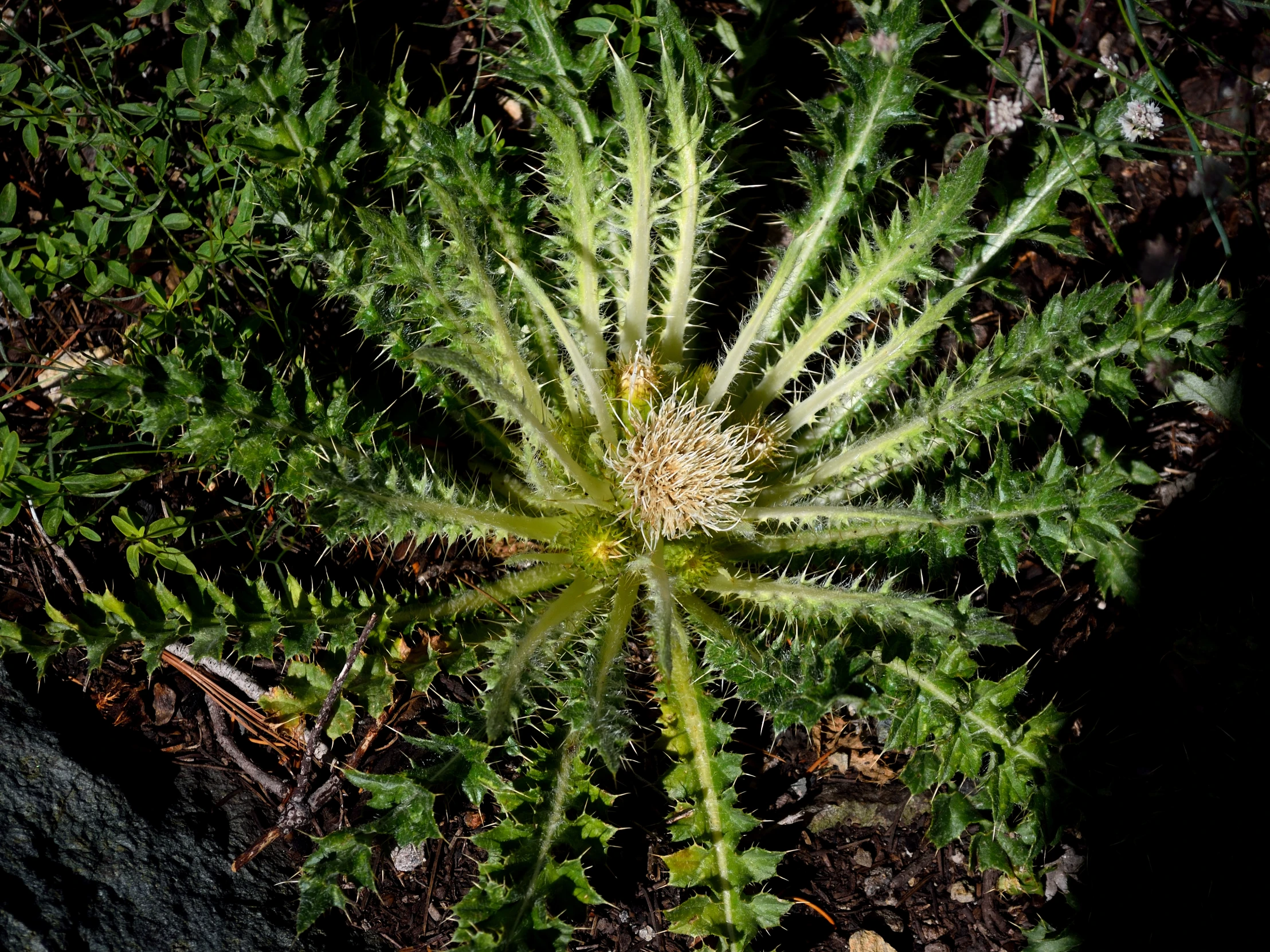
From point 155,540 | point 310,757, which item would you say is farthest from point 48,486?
point 310,757

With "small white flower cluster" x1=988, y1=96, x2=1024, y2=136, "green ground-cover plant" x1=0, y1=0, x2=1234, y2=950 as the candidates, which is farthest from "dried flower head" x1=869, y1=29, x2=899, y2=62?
"small white flower cluster" x1=988, y1=96, x2=1024, y2=136

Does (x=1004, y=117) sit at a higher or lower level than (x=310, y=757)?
higher

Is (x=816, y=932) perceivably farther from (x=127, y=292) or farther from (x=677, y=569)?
(x=127, y=292)

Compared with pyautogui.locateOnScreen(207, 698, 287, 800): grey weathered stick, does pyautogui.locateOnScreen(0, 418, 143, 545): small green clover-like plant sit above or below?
above

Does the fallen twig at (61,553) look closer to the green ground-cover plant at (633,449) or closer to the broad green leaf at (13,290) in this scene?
the green ground-cover plant at (633,449)

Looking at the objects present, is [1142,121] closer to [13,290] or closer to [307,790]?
[307,790]

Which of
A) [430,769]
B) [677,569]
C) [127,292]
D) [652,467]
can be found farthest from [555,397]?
[127,292]

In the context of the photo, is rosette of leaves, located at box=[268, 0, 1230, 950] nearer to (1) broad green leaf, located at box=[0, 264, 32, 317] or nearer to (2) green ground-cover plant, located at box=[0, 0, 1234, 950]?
(2) green ground-cover plant, located at box=[0, 0, 1234, 950]
